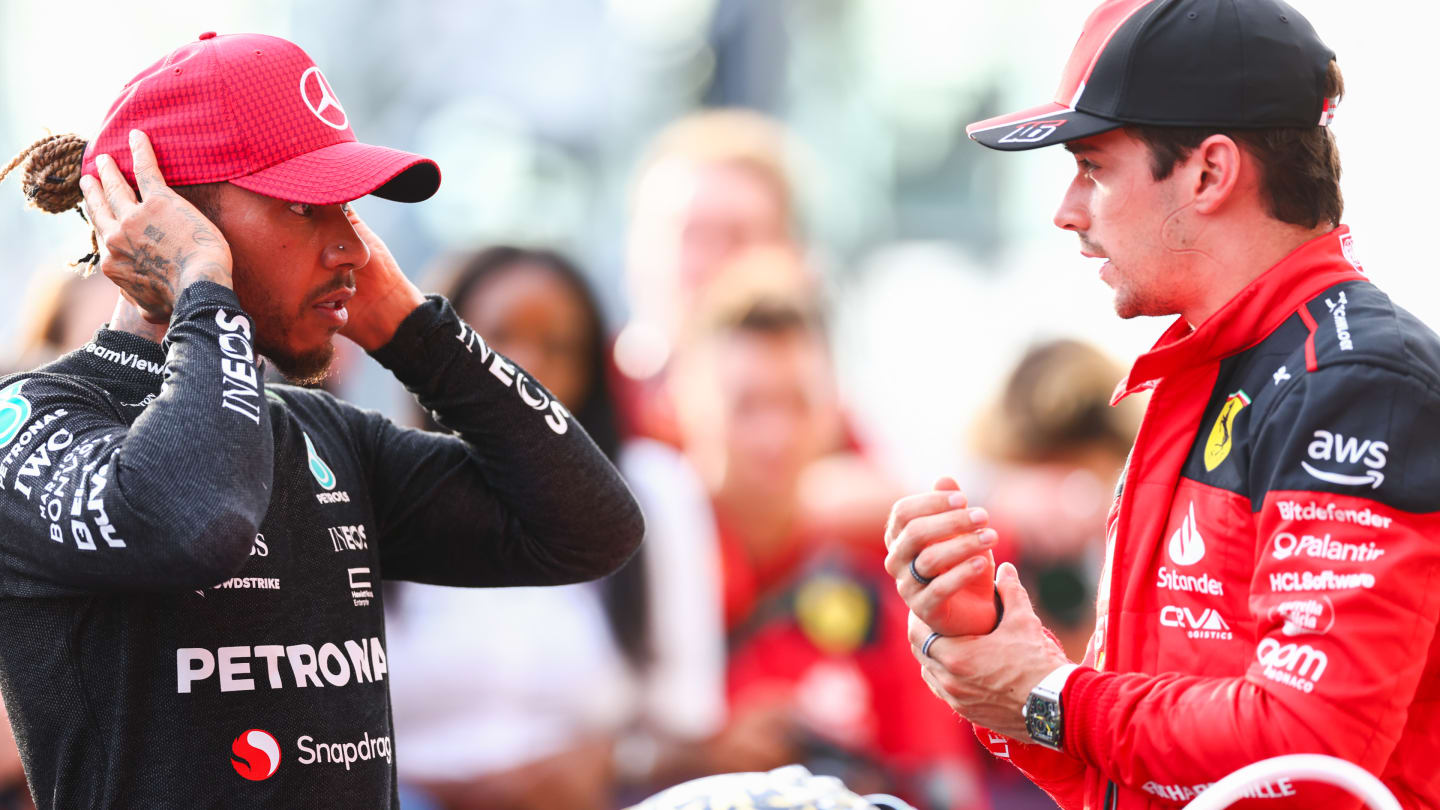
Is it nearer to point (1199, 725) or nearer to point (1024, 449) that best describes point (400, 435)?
A: point (1199, 725)

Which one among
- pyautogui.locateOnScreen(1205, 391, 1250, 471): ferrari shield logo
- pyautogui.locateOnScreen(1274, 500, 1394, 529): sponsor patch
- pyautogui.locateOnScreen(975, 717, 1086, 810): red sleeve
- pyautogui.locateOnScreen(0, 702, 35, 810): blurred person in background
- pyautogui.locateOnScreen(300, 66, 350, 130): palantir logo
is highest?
pyautogui.locateOnScreen(300, 66, 350, 130): palantir logo

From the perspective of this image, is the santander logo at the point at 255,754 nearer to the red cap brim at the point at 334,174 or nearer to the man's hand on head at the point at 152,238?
the man's hand on head at the point at 152,238

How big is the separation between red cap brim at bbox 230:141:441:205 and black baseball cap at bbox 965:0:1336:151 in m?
1.01

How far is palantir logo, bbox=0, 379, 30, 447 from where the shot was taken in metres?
1.90

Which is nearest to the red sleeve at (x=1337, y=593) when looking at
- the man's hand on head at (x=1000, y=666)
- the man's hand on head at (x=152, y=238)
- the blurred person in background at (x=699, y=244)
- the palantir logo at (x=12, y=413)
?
the man's hand on head at (x=1000, y=666)

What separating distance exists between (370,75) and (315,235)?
4.06 m

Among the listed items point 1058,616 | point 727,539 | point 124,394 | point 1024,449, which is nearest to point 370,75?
point 727,539

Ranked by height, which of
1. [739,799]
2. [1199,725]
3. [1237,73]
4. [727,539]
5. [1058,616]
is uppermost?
[1237,73]

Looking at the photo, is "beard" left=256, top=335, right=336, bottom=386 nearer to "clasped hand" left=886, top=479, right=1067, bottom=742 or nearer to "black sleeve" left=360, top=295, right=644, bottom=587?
"black sleeve" left=360, top=295, right=644, bottom=587

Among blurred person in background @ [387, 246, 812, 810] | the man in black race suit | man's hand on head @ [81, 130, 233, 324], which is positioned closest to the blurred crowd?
blurred person in background @ [387, 246, 812, 810]

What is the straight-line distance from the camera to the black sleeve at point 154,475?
1780mm

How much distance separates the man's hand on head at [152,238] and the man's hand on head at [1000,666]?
1.22 m

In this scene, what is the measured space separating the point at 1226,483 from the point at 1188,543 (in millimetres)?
101

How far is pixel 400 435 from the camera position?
8.32 feet
